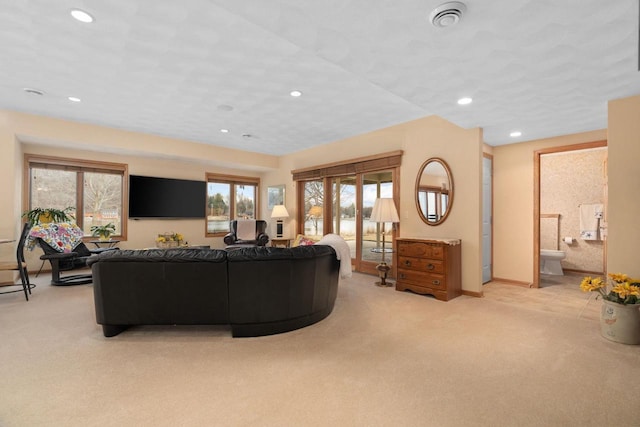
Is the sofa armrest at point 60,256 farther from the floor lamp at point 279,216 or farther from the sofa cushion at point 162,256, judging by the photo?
the floor lamp at point 279,216

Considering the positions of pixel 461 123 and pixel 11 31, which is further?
pixel 461 123

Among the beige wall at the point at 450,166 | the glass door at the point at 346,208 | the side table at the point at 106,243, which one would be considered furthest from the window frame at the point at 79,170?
the beige wall at the point at 450,166

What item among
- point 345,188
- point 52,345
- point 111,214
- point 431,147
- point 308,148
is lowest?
point 52,345

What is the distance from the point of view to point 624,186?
10.4 ft

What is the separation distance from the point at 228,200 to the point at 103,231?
296 cm

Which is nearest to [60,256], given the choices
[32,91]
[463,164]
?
[32,91]

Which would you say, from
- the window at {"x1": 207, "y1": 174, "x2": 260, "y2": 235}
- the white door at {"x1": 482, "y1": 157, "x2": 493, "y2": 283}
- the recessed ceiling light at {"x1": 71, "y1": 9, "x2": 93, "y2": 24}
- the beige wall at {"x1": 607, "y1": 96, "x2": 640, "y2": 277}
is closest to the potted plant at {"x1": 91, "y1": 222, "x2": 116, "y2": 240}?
the window at {"x1": 207, "y1": 174, "x2": 260, "y2": 235}

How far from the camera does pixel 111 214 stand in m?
6.30

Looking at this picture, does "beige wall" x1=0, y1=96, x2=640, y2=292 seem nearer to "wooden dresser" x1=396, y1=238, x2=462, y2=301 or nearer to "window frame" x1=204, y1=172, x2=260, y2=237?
"wooden dresser" x1=396, y1=238, x2=462, y2=301

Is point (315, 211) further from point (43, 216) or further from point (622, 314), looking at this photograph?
point (622, 314)

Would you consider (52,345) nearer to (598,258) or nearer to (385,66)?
(385,66)

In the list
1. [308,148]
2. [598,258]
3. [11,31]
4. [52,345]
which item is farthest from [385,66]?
[598,258]

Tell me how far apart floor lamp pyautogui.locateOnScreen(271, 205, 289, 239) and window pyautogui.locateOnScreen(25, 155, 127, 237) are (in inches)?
125

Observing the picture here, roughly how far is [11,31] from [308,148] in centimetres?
499
